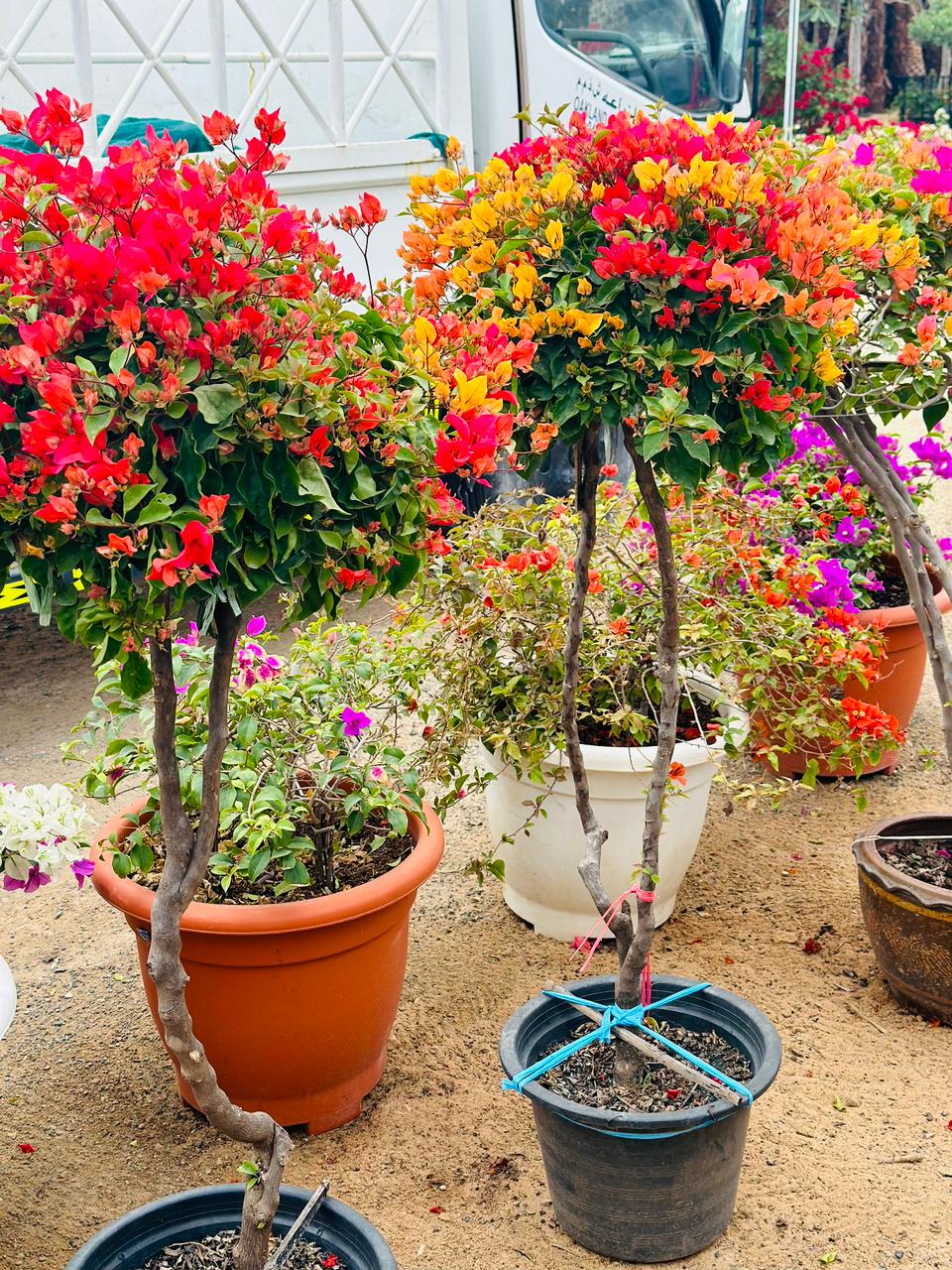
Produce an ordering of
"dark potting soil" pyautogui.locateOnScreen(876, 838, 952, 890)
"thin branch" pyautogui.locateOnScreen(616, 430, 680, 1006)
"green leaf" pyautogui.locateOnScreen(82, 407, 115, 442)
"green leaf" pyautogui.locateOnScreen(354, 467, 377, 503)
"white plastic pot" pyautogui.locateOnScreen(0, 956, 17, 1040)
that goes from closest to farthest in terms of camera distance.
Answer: "green leaf" pyautogui.locateOnScreen(82, 407, 115, 442), "green leaf" pyautogui.locateOnScreen(354, 467, 377, 503), "white plastic pot" pyautogui.locateOnScreen(0, 956, 17, 1040), "thin branch" pyautogui.locateOnScreen(616, 430, 680, 1006), "dark potting soil" pyautogui.locateOnScreen(876, 838, 952, 890)

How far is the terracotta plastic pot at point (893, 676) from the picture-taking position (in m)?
3.81

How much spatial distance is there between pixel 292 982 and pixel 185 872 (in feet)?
2.49

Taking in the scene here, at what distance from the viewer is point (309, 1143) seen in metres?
2.47

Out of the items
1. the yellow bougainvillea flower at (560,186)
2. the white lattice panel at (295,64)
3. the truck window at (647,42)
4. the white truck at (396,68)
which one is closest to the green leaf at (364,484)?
the yellow bougainvillea flower at (560,186)

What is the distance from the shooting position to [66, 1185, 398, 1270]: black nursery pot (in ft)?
5.85

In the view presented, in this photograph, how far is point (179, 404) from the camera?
130 centimetres

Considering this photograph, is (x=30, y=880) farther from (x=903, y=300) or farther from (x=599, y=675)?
(x=903, y=300)

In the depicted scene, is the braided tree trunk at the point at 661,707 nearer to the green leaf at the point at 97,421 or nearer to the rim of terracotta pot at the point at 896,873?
the rim of terracotta pot at the point at 896,873

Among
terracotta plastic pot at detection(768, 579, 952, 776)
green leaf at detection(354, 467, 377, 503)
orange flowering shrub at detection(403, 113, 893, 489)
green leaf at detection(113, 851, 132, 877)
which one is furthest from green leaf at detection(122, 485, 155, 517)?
terracotta plastic pot at detection(768, 579, 952, 776)

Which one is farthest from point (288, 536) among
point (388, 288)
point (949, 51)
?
point (949, 51)

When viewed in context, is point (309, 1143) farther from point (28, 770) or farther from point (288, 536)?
point (28, 770)

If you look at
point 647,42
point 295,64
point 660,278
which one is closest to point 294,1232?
point 660,278

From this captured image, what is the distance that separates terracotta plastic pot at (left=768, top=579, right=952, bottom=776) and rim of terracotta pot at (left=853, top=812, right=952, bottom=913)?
78cm

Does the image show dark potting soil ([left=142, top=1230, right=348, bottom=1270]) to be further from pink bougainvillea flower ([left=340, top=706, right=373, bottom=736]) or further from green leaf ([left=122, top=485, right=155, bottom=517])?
green leaf ([left=122, top=485, right=155, bottom=517])
